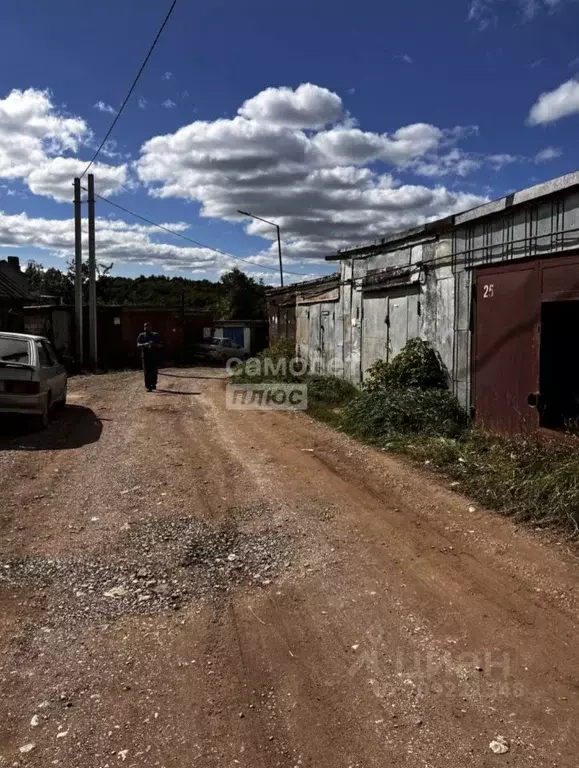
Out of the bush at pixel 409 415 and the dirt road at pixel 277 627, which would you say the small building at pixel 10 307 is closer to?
the bush at pixel 409 415

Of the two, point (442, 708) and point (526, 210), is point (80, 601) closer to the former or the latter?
point (442, 708)

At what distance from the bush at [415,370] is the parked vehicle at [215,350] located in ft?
54.6

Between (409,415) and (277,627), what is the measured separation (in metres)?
5.49

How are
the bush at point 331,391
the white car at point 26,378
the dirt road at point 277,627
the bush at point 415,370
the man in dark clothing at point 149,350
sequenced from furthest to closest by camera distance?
the man in dark clothing at point 149,350 → the bush at point 331,391 → the bush at point 415,370 → the white car at point 26,378 → the dirt road at point 277,627

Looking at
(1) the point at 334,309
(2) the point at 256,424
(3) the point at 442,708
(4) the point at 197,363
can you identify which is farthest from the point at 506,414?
(4) the point at 197,363

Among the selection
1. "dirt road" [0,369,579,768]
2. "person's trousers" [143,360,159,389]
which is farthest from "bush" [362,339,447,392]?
"person's trousers" [143,360,159,389]

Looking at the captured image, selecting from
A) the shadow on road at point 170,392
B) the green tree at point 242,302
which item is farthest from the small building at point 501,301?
the green tree at point 242,302

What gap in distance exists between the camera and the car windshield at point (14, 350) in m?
8.70

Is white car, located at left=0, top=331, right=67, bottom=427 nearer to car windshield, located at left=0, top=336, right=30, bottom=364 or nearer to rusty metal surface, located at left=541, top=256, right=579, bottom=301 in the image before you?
car windshield, located at left=0, top=336, right=30, bottom=364

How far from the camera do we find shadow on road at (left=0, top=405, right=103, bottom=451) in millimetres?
7938

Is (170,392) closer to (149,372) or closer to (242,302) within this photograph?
(149,372)

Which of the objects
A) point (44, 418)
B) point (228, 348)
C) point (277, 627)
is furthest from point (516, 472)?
point (228, 348)

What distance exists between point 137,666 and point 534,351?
5.79 meters

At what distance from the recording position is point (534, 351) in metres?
7.05
